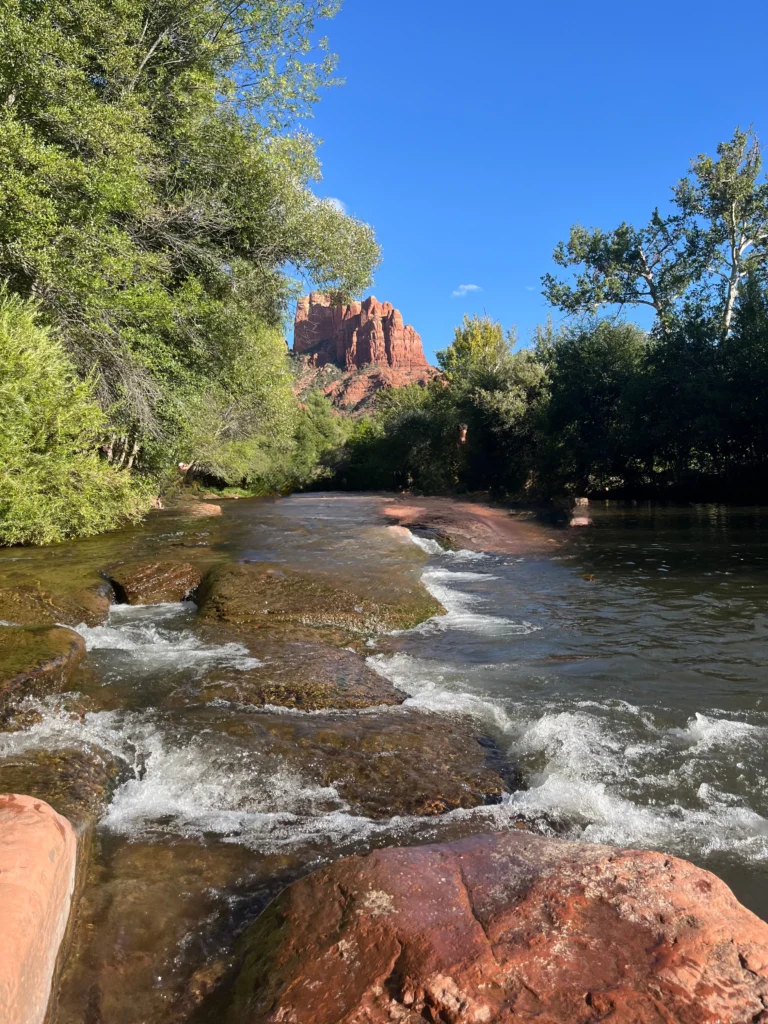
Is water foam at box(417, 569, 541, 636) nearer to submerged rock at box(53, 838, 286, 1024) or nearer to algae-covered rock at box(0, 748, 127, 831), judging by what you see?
algae-covered rock at box(0, 748, 127, 831)

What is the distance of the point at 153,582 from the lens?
32.1ft

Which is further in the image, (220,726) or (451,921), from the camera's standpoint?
(220,726)

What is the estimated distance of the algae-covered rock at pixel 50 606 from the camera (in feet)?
26.0

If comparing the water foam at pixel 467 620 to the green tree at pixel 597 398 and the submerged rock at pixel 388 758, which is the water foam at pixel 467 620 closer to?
the submerged rock at pixel 388 758

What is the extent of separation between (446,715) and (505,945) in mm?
3168

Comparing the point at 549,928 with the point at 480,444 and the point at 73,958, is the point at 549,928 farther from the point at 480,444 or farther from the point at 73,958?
the point at 480,444

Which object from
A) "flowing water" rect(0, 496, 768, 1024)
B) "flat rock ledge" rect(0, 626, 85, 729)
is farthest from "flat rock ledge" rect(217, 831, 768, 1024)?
"flat rock ledge" rect(0, 626, 85, 729)

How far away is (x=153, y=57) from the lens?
16.0 m

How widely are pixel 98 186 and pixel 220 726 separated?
11753mm

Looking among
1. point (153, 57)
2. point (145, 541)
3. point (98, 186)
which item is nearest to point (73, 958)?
point (145, 541)

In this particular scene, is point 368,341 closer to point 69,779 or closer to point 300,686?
point 300,686

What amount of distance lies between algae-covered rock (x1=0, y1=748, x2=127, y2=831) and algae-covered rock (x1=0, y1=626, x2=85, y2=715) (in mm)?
941

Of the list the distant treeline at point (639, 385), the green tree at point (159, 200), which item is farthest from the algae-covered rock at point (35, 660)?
the distant treeline at point (639, 385)

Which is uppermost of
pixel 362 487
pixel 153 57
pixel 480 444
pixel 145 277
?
pixel 153 57
